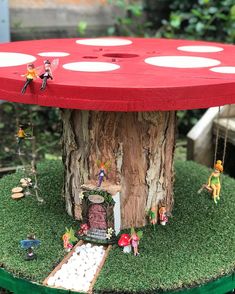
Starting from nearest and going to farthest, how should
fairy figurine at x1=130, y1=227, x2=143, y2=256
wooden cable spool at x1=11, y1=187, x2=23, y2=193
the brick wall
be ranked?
fairy figurine at x1=130, y1=227, x2=143, y2=256 → wooden cable spool at x1=11, y1=187, x2=23, y2=193 → the brick wall

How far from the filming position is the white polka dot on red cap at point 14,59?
223 cm

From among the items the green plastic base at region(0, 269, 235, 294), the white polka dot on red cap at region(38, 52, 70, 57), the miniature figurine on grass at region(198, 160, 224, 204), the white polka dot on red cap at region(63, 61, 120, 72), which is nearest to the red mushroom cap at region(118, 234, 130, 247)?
the green plastic base at region(0, 269, 235, 294)

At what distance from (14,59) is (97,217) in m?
0.90

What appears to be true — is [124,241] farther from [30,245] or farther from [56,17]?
[56,17]

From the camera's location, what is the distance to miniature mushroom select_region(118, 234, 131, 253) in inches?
87.3

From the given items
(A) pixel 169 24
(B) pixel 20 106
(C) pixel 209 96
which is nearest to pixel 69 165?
(C) pixel 209 96

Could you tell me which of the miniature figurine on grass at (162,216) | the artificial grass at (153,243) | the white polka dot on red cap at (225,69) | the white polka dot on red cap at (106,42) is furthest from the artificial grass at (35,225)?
the white polka dot on red cap at (225,69)

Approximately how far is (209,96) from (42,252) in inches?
43.3

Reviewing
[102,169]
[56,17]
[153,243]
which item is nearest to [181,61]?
[102,169]

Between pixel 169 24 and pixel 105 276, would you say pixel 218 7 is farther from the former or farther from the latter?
pixel 105 276

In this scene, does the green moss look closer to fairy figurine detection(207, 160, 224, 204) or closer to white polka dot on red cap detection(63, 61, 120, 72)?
fairy figurine detection(207, 160, 224, 204)

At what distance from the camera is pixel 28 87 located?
1.83 metres

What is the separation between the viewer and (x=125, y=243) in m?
2.21

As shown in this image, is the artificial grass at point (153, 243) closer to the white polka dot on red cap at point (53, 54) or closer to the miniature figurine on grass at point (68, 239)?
the miniature figurine on grass at point (68, 239)
